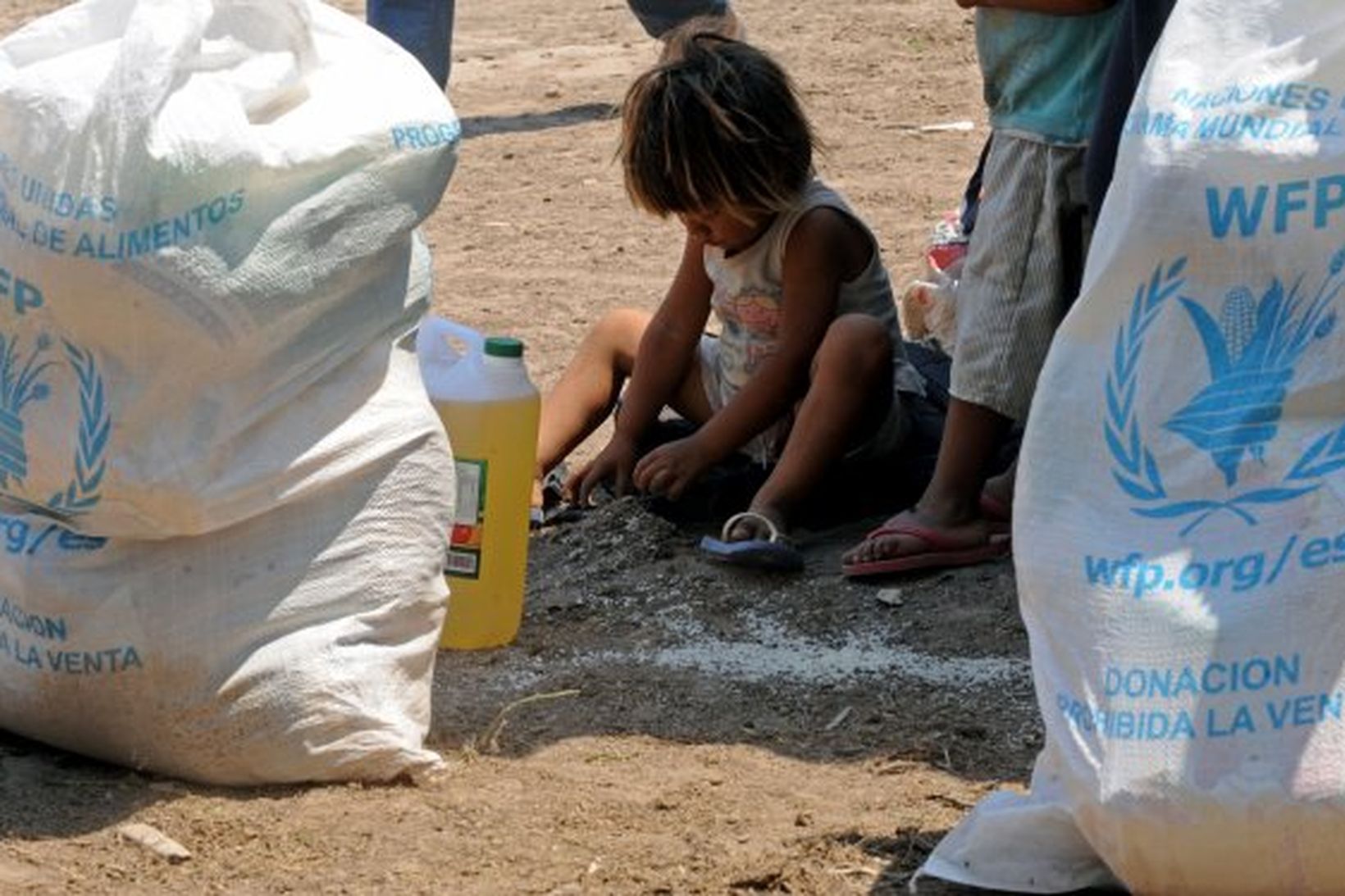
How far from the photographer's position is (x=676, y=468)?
452cm

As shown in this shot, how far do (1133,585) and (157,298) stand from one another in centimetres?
121

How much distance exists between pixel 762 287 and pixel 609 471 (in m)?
0.45

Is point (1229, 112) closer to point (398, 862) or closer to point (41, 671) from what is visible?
point (398, 862)

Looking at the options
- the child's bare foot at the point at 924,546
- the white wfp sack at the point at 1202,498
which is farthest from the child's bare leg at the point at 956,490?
the white wfp sack at the point at 1202,498

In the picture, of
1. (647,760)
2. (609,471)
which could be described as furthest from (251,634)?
(609,471)

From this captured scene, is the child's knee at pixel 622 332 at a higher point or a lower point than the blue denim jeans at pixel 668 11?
higher

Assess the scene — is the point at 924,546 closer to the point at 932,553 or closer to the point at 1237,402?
the point at 932,553

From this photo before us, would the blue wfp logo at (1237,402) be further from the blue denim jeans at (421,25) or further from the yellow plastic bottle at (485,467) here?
the blue denim jeans at (421,25)

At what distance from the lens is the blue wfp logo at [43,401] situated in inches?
130

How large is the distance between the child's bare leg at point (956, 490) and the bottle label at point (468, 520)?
0.60 meters

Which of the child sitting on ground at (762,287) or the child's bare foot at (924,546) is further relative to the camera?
the child sitting on ground at (762,287)

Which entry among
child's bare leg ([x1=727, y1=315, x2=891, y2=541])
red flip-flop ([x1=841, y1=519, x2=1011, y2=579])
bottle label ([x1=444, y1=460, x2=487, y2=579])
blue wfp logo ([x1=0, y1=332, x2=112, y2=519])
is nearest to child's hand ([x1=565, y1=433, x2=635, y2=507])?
child's bare leg ([x1=727, y1=315, x2=891, y2=541])

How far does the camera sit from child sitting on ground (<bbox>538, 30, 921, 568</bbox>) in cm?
431

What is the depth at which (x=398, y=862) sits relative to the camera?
10.3ft
